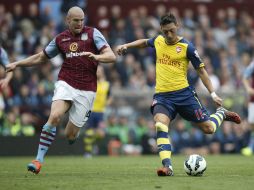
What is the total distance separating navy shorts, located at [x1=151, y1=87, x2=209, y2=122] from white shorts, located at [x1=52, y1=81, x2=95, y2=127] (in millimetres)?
1258

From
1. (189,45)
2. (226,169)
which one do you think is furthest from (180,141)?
(189,45)

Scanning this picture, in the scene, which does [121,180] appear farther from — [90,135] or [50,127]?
[90,135]

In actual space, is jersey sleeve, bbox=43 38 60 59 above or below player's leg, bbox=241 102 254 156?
above

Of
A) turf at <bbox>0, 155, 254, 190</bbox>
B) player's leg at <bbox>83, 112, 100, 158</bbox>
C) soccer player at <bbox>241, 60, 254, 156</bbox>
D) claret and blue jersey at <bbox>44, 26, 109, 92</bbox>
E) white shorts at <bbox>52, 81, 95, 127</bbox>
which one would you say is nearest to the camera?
turf at <bbox>0, 155, 254, 190</bbox>

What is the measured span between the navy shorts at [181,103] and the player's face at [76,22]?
1681 millimetres

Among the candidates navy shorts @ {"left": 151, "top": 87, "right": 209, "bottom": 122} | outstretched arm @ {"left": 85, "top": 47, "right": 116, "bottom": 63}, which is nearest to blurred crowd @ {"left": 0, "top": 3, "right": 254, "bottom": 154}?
outstretched arm @ {"left": 85, "top": 47, "right": 116, "bottom": 63}

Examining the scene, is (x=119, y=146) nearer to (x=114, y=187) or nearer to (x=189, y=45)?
(x=189, y=45)

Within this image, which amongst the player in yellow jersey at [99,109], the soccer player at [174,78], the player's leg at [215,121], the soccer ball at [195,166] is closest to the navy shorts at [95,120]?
the player in yellow jersey at [99,109]

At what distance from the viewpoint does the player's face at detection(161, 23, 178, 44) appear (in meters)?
11.4

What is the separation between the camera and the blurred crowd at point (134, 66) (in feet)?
70.3

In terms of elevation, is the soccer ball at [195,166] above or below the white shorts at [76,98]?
below

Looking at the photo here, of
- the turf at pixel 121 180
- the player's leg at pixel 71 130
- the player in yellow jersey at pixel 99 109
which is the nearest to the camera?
Result: the turf at pixel 121 180

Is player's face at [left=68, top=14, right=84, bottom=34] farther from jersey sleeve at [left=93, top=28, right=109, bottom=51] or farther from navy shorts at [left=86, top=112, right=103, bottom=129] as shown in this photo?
navy shorts at [left=86, top=112, right=103, bottom=129]

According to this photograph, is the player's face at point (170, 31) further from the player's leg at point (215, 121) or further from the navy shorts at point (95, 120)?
the navy shorts at point (95, 120)
